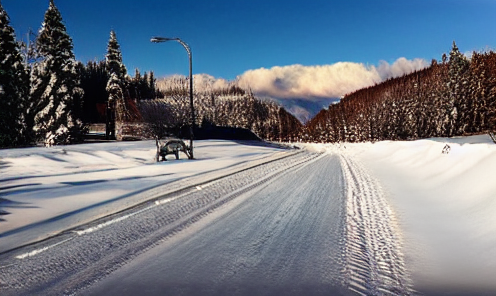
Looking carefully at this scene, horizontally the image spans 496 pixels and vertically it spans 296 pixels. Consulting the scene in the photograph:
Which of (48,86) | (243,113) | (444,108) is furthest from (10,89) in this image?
(243,113)

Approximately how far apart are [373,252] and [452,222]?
2.77 meters

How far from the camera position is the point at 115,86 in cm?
4322

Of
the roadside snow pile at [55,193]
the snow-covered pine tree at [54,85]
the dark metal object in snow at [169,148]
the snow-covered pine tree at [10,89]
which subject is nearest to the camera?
→ the roadside snow pile at [55,193]

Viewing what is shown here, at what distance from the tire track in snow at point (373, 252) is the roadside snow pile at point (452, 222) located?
177 mm

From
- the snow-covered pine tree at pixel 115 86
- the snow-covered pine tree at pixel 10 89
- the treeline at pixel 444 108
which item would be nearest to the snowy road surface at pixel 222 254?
the snow-covered pine tree at pixel 10 89

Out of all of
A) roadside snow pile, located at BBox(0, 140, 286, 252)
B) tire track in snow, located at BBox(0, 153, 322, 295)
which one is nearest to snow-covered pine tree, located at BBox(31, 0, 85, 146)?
roadside snow pile, located at BBox(0, 140, 286, 252)

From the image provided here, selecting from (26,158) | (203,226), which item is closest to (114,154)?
(26,158)

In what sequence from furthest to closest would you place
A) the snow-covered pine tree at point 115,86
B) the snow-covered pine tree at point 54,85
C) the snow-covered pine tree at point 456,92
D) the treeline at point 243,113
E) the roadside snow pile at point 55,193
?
the treeline at point 243,113
the snow-covered pine tree at point 456,92
the snow-covered pine tree at point 115,86
the snow-covered pine tree at point 54,85
the roadside snow pile at point 55,193

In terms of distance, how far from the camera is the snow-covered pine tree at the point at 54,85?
3266 cm

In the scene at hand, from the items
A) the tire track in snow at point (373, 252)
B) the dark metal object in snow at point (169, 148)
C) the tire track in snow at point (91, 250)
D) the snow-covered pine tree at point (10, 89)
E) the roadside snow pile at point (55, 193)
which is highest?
the snow-covered pine tree at point (10, 89)

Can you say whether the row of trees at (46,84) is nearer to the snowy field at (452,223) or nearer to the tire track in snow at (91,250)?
the tire track in snow at (91,250)

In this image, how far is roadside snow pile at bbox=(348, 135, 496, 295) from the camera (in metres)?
4.01

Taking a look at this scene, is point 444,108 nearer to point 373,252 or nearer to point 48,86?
point 48,86

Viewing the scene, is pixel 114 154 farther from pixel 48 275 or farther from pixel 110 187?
pixel 48 275
